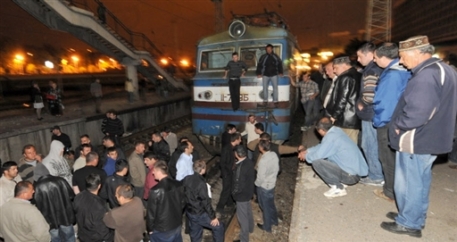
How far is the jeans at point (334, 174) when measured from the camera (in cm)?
388

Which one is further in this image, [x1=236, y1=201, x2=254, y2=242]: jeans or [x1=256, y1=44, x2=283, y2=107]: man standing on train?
[x1=256, y1=44, x2=283, y2=107]: man standing on train

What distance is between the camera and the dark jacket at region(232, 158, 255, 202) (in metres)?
4.61

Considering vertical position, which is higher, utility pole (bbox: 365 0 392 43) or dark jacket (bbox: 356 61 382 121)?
utility pole (bbox: 365 0 392 43)

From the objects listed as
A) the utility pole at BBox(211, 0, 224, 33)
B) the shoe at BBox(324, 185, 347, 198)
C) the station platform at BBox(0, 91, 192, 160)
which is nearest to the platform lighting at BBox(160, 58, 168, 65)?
the utility pole at BBox(211, 0, 224, 33)

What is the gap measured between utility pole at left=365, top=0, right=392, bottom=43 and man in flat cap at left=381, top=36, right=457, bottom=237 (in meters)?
25.4

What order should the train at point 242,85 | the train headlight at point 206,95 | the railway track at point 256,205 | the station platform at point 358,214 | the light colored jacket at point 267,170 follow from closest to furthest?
the station platform at point 358,214 < the light colored jacket at point 267,170 < the railway track at point 256,205 < the train at point 242,85 < the train headlight at point 206,95

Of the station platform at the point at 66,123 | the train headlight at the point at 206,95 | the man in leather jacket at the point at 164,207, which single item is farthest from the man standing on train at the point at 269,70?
the station platform at the point at 66,123

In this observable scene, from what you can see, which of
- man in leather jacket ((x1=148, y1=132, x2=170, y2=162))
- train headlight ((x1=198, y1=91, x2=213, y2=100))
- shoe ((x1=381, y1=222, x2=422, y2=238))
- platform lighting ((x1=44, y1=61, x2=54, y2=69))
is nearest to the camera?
shoe ((x1=381, y1=222, x2=422, y2=238))

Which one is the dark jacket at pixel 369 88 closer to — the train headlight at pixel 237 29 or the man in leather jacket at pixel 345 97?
the man in leather jacket at pixel 345 97

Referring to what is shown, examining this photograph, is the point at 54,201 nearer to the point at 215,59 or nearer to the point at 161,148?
the point at 161,148

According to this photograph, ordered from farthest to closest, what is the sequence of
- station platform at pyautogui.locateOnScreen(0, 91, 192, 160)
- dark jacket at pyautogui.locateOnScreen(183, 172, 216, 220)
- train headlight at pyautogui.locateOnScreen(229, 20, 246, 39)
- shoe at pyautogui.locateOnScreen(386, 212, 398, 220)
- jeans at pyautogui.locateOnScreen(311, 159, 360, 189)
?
station platform at pyautogui.locateOnScreen(0, 91, 192, 160)
train headlight at pyautogui.locateOnScreen(229, 20, 246, 39)
dark jacket at pyautogui.locateOnScreen(183, 172, 216, 220)
jeans at pyautogui.locateOnScreen(311, 159, 360, 189)
shoe at pyautogui.locateOnScreen(386, 212, 398, 220)

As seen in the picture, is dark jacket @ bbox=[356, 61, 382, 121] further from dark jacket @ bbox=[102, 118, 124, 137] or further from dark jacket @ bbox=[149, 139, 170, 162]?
dark jacket @ bbox=[102, 118, 124, 137]

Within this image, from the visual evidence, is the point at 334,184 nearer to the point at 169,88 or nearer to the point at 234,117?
the point at 234,117

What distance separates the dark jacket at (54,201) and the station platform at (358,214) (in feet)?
9.78
